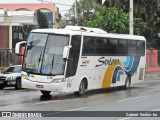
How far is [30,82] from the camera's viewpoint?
21.2 m

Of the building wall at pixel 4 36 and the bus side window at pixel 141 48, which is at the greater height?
the building wall at pixel 4 36

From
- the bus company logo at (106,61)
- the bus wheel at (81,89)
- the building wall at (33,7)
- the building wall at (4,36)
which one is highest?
the building wall at (33,7)

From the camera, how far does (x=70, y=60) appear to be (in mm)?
21469

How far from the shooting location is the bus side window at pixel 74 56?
2142cm

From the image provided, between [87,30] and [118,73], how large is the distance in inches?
169

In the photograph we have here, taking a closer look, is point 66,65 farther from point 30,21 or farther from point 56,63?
point 30,21

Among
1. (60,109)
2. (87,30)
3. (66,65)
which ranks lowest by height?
(60,109)

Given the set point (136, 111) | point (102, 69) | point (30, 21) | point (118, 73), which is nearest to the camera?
point (136, 111)

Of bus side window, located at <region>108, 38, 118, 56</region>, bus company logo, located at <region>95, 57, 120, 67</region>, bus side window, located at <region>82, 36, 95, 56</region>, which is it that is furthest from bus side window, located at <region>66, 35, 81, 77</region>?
bus side window, located at <region>108, 38, 118, 56</region>

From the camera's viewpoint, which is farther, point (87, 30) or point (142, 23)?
point (142, 23)

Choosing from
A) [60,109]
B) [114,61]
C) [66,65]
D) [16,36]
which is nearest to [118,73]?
[114,61]

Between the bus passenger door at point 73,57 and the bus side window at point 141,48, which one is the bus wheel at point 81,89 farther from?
the bus side window at point 141,48

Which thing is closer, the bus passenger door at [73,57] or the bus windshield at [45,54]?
the bus windshield at [45,54]

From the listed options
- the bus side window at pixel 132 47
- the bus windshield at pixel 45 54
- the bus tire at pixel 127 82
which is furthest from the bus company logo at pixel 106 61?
the bus windshield at pixel 45 54
